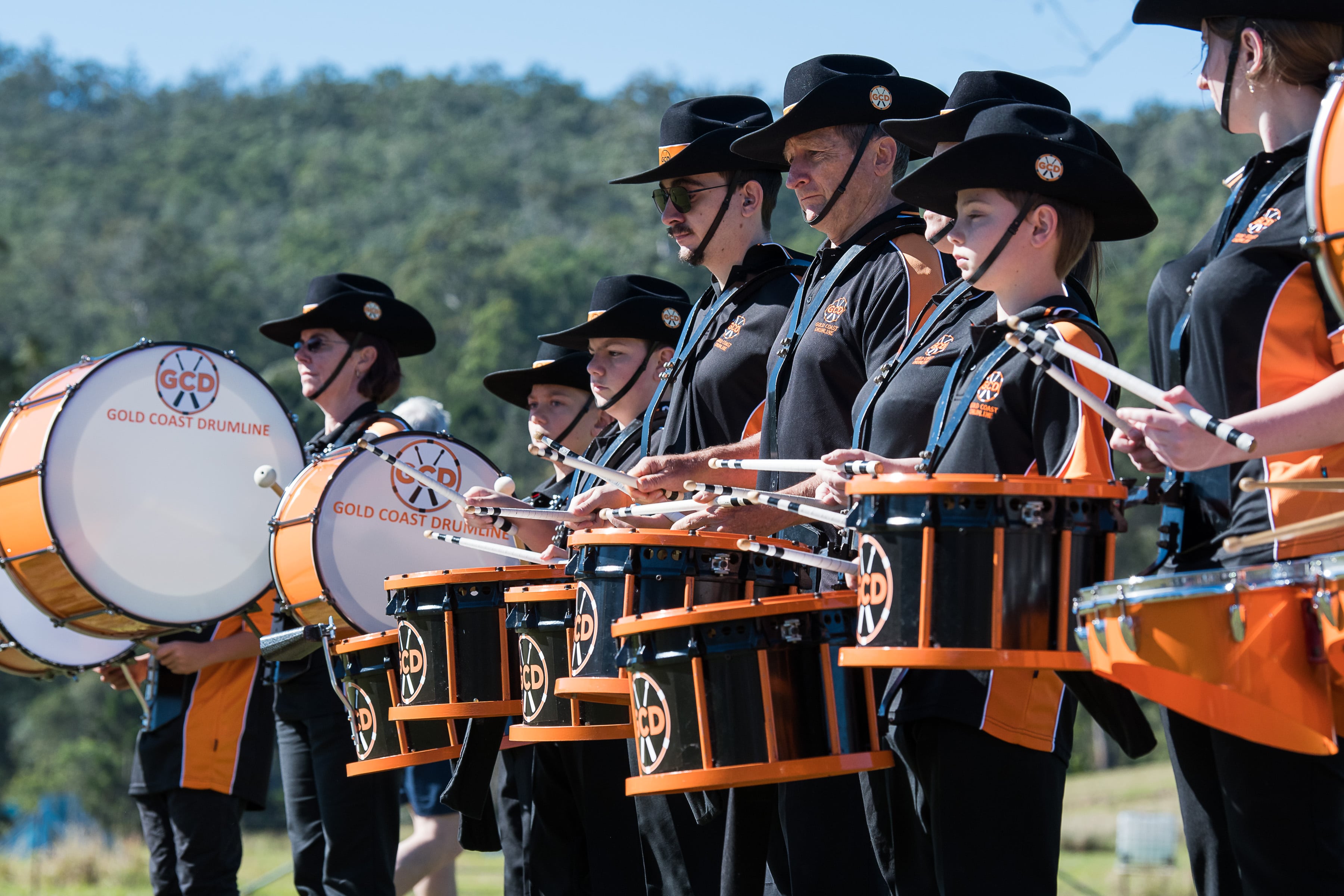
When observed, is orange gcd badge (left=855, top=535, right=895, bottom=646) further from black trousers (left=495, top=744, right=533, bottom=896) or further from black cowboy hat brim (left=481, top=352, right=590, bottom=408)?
black cowboy hat brim (left=481, top=352, right=590, bottom=408)

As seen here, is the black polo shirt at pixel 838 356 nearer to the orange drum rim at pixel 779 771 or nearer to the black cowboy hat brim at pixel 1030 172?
the black cowboy hat brim at pixel 1030 172

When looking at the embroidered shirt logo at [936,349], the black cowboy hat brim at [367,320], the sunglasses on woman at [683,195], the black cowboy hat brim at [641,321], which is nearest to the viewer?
the embroidered shirt logo at [936,349]

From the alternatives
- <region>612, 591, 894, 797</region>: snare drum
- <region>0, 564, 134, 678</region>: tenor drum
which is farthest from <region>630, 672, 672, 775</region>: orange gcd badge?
<region>0, 564, 134, 678</region>: tenor drum

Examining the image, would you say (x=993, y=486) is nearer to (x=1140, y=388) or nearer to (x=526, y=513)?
(x=1140, y=388)

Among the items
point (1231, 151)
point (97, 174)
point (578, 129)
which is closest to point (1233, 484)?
point (1231, 151)

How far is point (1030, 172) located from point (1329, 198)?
1064 mm

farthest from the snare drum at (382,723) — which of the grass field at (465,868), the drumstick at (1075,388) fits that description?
the grass field at (465,868)

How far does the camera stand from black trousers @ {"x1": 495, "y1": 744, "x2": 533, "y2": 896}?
224 inches

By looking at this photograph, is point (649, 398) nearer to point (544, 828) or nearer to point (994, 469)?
point (544, 828)

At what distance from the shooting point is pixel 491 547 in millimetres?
5508

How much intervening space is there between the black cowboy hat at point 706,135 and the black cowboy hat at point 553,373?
4.81ft

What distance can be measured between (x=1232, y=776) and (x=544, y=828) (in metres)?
2.98

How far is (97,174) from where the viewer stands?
9031cm

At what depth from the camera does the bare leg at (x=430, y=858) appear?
7609 mm
